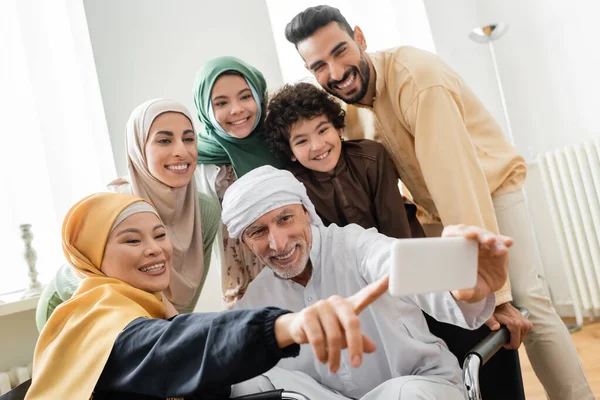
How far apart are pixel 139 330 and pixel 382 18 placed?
3.54 m

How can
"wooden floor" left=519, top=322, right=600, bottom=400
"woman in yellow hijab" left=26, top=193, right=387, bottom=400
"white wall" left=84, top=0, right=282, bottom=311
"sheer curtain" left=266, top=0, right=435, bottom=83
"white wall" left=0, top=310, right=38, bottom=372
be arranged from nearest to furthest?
"woman in yellow hijab" left=26, top=193, right=387, bottom=400 < "white wall" left=0, top=310, right=38, bottom=372 < "wooden floor" left=519, top=322, right=600, bottom=400 < "white wall" left=84, top=0, right=282, bottom=311 < "sheer curtain" left=266, top=0, right=435, bottom=83

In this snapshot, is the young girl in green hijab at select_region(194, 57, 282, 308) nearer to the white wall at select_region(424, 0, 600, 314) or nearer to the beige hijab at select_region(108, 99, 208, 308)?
the beige hijab at select_region(108, 99, 208, 308)

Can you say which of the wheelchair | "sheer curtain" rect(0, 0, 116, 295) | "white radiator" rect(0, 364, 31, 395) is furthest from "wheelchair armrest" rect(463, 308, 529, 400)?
"sheer curtain" rect(0, 0, 116, 295)

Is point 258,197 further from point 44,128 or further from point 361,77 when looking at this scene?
point 44,128

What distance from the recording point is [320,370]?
1.61 m

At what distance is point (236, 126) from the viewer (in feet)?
6.76

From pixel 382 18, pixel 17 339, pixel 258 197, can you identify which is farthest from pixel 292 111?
pixel 382 18

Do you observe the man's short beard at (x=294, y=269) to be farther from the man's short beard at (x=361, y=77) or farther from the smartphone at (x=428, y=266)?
the smartphone at (x=428, y=266)

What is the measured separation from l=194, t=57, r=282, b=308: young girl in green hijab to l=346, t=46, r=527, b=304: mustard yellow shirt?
1.24ft

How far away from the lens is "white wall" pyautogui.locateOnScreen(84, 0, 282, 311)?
3.24 m

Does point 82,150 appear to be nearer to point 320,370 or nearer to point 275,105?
point 275,105

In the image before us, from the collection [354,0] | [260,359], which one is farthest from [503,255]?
[354,0]

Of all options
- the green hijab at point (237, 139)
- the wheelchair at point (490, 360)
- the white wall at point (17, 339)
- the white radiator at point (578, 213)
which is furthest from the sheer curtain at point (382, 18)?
the wheelchair at point (490, 360)

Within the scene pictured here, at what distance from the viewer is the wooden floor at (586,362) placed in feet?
9.37
